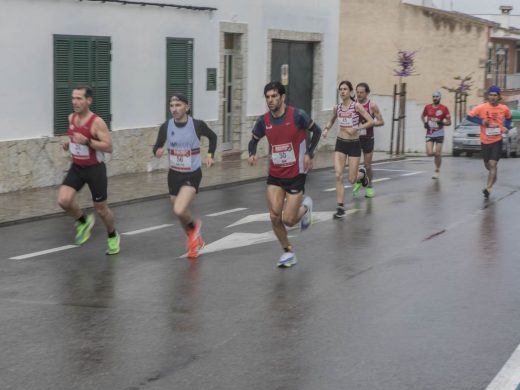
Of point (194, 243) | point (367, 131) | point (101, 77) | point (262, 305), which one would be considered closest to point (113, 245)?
point (194, 243)

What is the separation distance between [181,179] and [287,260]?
1.61 meters

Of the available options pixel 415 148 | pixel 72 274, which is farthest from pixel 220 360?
pixel 415 148

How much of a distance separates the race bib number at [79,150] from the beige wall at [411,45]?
99.9 feet

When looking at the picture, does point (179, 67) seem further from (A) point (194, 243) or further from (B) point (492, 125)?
(A) point (194, 243)

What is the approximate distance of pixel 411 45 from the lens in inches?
1667

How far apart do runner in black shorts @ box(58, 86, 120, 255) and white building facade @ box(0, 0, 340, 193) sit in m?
6.35

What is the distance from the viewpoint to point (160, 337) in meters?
7.98

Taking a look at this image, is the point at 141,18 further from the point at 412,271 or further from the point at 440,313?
the point at 440,313

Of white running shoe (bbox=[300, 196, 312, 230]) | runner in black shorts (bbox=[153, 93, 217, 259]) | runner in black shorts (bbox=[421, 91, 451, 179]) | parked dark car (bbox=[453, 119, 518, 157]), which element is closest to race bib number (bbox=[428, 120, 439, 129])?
runner in black shorts (bbox=[421, 91, 451, 179])

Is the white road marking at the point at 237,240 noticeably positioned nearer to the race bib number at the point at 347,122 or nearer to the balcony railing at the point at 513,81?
the race bib number at the point at 347,122

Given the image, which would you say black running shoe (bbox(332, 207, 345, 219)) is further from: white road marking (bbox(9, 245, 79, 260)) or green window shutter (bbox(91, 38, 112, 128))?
green window shutter (bbox(91, 38, 112, 128))

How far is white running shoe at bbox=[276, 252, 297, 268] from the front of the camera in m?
11.1

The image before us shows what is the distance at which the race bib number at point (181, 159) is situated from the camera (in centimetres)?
1193

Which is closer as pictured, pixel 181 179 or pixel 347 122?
pixel 181 179
